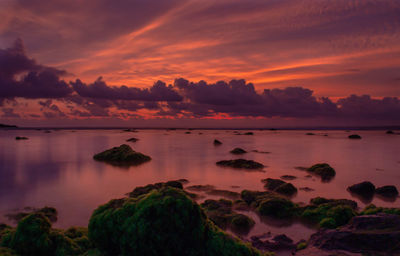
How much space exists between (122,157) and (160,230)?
23361mm

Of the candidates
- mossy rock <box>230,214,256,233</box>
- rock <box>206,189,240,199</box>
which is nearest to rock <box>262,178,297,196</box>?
rock <box>206,189,240,199</box>

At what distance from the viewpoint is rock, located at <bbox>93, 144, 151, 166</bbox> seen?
26.8m

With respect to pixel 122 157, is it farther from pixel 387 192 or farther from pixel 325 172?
pixel 387 192

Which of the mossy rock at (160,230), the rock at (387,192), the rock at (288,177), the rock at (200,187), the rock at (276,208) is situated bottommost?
the rock at (288,177)

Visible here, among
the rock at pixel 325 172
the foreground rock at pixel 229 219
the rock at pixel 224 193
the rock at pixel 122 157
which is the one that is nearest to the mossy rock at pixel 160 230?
the foreground rock at pixel 229 219

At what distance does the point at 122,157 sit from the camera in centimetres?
2725

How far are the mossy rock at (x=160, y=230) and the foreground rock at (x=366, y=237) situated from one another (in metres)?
2.38

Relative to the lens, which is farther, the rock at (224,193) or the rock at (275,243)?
the rock at (224,193)

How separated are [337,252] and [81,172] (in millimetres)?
21047

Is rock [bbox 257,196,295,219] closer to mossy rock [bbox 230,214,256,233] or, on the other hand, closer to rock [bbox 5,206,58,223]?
mossy rock [bbox 230,214,256,233]

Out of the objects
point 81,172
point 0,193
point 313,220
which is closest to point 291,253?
point 313,220

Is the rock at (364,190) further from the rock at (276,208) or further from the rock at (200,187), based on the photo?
the rock at (200,187)

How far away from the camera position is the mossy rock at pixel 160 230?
5.09 m

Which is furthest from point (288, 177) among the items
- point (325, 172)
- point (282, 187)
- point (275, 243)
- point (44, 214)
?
point (44, 214)
